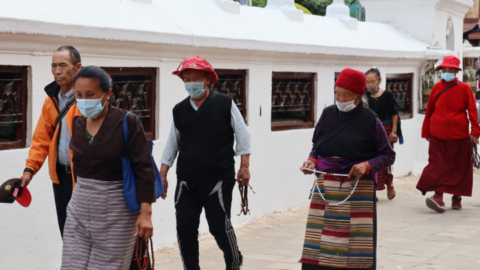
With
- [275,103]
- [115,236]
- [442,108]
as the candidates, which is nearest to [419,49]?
[442,108]

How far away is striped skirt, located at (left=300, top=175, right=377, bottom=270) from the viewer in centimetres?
455

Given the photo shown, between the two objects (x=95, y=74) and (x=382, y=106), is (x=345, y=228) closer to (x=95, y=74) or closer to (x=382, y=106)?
(x=95, y=74)

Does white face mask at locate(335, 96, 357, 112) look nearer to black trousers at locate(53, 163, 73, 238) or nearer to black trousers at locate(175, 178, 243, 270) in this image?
black trousers at locate(175, 178, 243, 270)

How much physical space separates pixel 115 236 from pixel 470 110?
571 cm

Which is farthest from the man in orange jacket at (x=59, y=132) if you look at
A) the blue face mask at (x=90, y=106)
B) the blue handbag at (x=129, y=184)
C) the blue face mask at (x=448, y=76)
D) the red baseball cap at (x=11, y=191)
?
the blue face mask at (x=448, y=76)

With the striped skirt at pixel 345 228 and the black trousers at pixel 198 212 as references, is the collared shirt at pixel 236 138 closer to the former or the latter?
the black trousers at pixel 198 212

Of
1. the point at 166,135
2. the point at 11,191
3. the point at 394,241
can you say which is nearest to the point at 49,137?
the point at 11,191

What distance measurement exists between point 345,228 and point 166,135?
2.67 m

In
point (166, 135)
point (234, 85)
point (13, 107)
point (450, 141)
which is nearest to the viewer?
point (13, 107)

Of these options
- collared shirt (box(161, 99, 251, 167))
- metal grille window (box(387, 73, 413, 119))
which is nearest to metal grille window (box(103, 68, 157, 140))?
collared shirt (box(161, 99, 251, 167))

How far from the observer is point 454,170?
8438mm

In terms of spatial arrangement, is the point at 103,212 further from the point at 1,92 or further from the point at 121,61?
the point at 121,61

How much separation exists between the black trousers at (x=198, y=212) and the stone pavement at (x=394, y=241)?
0.93 m

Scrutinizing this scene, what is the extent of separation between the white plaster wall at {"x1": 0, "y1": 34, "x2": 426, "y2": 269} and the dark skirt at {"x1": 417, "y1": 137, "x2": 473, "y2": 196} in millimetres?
1644
